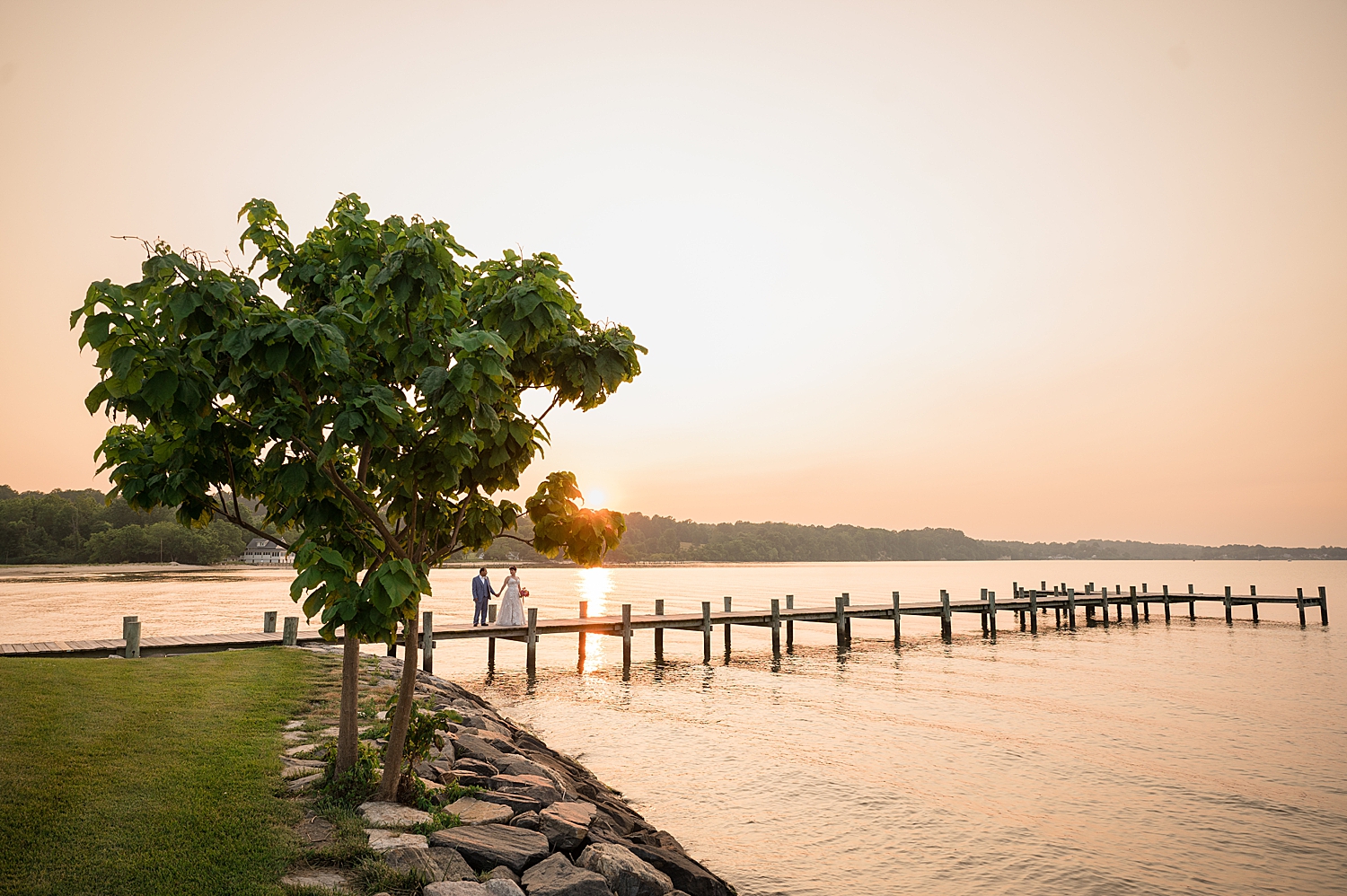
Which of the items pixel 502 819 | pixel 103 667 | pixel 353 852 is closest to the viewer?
pixel 353 852

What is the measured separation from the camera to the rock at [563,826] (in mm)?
8555

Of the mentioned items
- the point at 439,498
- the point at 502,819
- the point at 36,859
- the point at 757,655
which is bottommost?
the point at 757,655

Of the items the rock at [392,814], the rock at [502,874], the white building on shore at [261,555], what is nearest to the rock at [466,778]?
the rock at [392,814]

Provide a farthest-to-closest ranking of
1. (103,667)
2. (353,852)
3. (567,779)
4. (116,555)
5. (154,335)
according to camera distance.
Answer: (116,555) → (103,667) → (567,779) → (353,852) → (154,335)

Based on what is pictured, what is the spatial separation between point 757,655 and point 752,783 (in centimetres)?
2126

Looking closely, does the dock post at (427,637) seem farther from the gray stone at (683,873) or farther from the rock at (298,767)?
the gray stone at (683,873)

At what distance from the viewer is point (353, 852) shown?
6965mm

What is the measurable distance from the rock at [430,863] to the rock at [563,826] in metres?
1.36

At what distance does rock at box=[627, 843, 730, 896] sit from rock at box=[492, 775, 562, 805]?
127cm

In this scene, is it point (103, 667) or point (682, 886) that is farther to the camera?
point (103, 667)

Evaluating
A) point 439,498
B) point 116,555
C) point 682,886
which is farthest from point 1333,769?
point 116,555

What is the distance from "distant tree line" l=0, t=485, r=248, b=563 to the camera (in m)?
121

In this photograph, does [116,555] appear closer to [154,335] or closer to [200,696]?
[200,696]

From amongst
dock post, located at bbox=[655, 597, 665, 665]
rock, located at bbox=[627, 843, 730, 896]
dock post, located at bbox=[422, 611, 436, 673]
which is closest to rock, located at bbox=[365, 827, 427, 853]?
rock, located at bbox=[627, 843, 730, 896]
